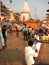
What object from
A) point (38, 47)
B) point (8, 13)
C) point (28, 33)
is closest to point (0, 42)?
point (38, 47)

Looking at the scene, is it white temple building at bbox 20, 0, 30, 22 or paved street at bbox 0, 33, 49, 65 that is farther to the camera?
white temple building at bbox 20, 0, 30, 22

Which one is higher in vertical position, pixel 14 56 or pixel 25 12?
pixel 14 56

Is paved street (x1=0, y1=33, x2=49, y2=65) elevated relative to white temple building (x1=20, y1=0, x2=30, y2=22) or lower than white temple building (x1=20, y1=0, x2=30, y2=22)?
elevated

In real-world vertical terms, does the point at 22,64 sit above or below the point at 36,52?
below

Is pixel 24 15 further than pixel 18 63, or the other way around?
pixel 24 15

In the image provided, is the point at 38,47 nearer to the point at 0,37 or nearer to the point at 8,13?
the point at 0,37

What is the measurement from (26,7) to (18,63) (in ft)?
261

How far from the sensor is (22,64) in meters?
10.9

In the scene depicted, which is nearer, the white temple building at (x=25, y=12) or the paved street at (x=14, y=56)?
the paved street at (x=14, y=56)

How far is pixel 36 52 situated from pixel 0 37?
247 inches

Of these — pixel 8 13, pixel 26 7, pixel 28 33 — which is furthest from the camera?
pixel 26 7

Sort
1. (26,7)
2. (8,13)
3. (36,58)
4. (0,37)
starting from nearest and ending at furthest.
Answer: (36,58)
(0,37)
(8,13)
(26,7)

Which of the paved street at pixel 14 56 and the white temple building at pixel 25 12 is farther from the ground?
the paved street at pixel 14 56

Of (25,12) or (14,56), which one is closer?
(14,56)
